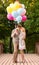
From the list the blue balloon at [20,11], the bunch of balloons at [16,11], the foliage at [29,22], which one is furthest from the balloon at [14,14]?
the foliage at [29,22]

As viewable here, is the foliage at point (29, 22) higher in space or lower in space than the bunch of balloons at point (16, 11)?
higher

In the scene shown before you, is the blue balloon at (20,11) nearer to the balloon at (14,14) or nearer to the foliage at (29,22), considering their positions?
the balloon at (14,14)

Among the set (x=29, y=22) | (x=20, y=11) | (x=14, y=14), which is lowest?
(x=14, y=14)

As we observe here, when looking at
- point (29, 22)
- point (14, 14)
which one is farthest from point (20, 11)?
point (29, 22)

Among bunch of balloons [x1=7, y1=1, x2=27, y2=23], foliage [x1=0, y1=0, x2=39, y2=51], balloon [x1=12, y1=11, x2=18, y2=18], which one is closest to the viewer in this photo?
bunch of balloons [x1=7, y1=1, x2=27, y2=23]

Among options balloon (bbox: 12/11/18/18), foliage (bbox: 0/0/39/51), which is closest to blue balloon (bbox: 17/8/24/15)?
balloon (bbox: 12/11/18/18)

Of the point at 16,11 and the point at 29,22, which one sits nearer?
the point at 16,11

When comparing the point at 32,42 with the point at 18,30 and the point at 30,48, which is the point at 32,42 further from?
the point at 18,30

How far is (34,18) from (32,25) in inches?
46.5

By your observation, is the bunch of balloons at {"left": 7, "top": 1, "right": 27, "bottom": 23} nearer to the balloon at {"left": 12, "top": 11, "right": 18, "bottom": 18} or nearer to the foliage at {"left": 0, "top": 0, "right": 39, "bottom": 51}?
the balloon at {"left": 12, "top": 11, "right": 18, "bottom": 18}

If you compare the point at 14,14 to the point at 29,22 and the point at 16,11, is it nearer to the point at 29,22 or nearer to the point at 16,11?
the point at 16,11

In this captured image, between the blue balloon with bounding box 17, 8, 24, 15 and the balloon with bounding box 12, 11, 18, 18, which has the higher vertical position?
the blue balloon with bounding box 17, 8, 24, 15

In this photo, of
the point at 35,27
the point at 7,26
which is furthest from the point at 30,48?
the point at 35,27

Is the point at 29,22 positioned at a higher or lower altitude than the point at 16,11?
higher
